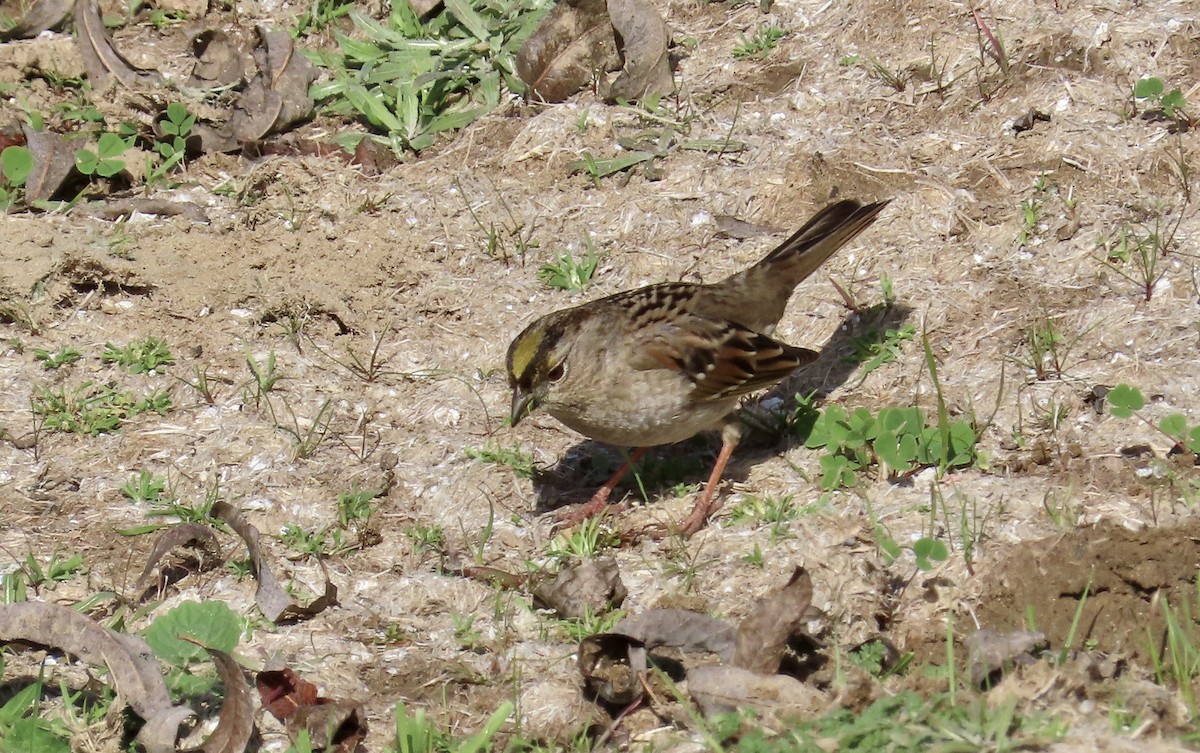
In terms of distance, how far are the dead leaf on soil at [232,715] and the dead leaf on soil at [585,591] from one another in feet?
3.84

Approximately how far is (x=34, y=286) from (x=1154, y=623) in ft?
17.1

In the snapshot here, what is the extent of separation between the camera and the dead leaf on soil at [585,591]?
16.0 feet

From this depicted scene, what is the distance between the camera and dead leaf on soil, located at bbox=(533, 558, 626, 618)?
192 inches

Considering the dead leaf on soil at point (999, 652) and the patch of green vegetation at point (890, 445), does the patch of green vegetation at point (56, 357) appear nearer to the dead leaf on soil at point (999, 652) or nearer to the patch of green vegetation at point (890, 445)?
the patch of green vegetation at point (890, 445)

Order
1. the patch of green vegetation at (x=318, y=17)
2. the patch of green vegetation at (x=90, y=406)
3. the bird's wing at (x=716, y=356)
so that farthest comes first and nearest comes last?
the patch of green vegetation at (x=318, y=17) < the patch of green vegetation at (x=90, y=406) < the bird's wing at (x=716, y=356)

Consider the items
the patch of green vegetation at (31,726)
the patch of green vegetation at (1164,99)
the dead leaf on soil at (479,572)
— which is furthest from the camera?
→ the patch of green vegetation at (1164,99)

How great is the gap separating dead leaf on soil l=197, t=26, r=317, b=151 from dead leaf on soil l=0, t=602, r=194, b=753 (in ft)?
13.0

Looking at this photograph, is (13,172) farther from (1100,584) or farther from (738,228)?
(1100,584)

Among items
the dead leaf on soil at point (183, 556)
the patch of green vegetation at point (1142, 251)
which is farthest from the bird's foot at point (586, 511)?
the patch of green vegetation at point (1142, 251)

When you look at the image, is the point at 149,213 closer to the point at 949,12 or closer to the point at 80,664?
the point at 80,664

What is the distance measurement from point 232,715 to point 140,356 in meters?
2.75

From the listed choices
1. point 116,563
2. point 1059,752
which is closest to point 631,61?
point 116,563

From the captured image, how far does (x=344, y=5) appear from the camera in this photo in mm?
8828

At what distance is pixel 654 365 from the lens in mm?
5770
